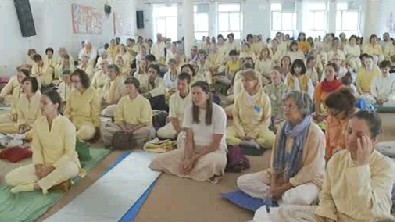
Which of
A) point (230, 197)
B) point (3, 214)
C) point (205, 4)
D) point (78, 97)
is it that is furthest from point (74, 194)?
point (205, 4)

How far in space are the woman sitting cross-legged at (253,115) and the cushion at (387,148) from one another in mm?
1093

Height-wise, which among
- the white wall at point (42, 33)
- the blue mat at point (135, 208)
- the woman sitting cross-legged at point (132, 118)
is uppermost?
the white wall at point (42, 33)

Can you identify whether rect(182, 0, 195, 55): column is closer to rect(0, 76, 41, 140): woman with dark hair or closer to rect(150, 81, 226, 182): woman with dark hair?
rect(0, 76, 41, 140): woman with dark hair

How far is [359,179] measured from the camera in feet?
6.65

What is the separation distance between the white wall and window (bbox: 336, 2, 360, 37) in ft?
28.7

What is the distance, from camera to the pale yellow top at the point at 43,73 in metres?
8.77

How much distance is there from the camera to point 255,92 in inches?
198

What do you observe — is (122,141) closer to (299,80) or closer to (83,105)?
(83,105)

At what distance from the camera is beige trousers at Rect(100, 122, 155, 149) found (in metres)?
5.13

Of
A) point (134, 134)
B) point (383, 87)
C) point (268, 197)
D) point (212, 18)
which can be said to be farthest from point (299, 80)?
point (212, 18)

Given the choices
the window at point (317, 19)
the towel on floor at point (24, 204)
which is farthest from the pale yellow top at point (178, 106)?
the window at point (317, 19)

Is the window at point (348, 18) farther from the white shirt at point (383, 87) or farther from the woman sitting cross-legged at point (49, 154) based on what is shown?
the woman sitting cross-legged at point (49, 154)

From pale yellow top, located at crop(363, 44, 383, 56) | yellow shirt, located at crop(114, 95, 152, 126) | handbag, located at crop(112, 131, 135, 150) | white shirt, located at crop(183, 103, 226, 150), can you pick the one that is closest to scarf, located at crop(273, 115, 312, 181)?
white shirt, located at crop(183, 103, 226, 150)

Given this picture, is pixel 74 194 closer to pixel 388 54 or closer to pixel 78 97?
pixel 78 97
